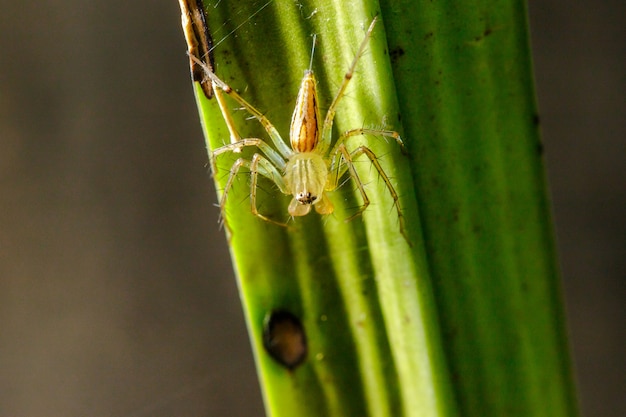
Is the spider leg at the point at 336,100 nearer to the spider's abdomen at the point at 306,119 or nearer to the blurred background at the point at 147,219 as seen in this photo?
the spider's abdomen at the point at 306,119

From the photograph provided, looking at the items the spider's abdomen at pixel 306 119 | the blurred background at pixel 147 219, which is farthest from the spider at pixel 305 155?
the blurred background at pixel 147 219

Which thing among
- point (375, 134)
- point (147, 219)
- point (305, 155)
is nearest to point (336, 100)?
point (375, 134)

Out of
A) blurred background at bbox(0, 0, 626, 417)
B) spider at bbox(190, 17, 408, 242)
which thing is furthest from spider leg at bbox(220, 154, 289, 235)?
blurred background at bbox(0, 0, 626, 417)

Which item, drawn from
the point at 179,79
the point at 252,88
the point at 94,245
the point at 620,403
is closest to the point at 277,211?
the point at 252,88

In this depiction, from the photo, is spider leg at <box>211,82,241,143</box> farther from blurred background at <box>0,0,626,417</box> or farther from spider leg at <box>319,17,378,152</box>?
blurred background at <box>0,0,626,417</box>

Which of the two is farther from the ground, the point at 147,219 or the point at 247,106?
the point at 247,106

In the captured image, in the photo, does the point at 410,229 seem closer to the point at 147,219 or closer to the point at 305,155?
the point at 305,155

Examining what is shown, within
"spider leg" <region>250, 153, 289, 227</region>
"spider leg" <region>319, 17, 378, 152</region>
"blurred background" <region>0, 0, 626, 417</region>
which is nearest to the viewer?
"spider leg" <region>319, 17, 378, 152</region>
